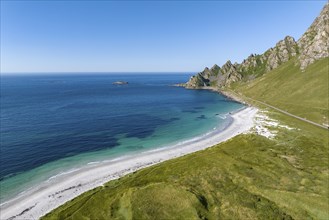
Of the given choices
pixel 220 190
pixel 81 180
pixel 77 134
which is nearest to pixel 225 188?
pixel 220 190

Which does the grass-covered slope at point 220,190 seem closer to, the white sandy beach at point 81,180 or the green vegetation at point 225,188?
the green vegetation at point 225,188

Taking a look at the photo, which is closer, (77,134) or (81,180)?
(81,180)

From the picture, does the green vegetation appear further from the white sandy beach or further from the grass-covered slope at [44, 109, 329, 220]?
the white sandy beach

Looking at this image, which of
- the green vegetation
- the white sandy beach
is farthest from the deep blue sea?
the green vegetation

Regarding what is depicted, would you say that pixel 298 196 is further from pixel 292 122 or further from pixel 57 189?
pixel 292 122

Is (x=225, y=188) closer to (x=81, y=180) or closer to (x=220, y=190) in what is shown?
(x=220, y=190)

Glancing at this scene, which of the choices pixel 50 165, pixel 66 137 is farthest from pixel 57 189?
pixel 66 137
